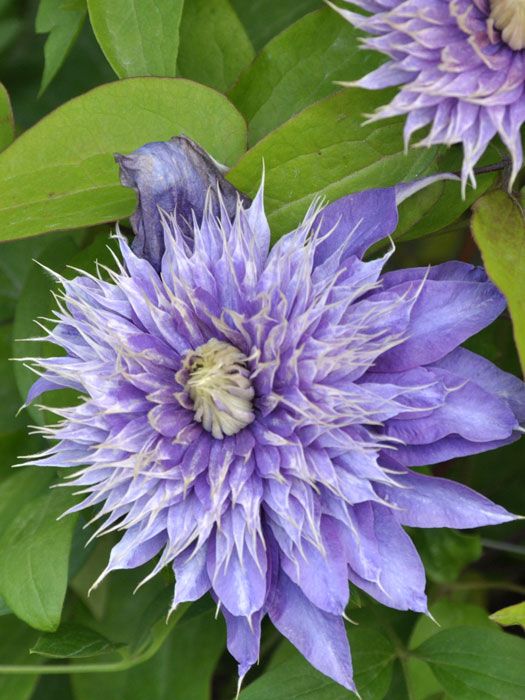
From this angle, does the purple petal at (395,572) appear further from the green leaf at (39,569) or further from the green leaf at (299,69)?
the green leaf at (299,69)

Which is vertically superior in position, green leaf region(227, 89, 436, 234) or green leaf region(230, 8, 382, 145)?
green leaf region(230, 8, 382, 145)

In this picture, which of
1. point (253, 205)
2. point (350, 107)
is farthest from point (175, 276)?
point (350, 107)

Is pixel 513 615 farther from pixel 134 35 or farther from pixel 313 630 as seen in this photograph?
pixel 134 35

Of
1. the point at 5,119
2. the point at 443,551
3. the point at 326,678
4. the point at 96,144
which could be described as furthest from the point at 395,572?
the point at 5,119

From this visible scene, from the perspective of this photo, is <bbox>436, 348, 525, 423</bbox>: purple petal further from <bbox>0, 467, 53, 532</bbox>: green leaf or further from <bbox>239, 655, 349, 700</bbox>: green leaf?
<bbox>0, 467, 53, 532</bbox>: green leaf

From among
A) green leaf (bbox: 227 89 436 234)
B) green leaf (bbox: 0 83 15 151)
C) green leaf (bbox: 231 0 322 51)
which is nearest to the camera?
green leaf (bbox: 227 89 436 234)

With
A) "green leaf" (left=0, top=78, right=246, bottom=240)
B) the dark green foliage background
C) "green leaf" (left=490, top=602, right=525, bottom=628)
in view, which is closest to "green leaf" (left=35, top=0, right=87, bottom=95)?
the dark green foliage background
